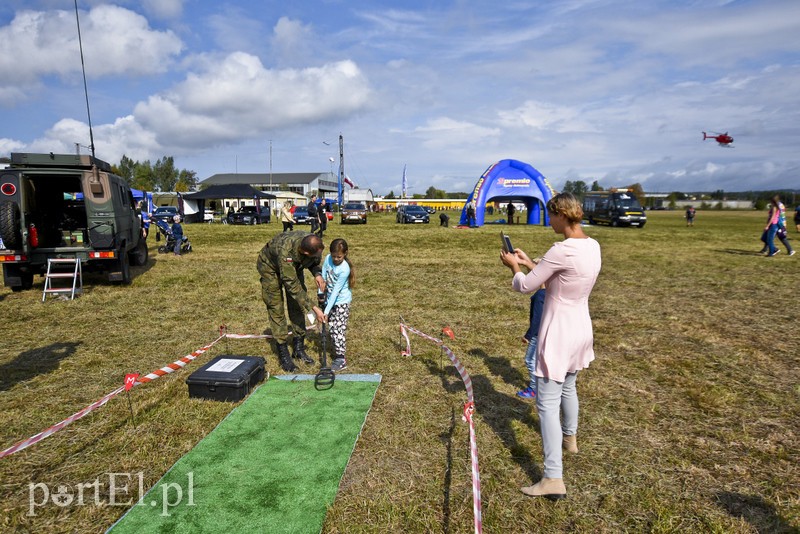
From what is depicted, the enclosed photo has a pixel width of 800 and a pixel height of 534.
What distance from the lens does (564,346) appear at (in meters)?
2.83

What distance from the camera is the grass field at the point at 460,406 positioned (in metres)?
3.03

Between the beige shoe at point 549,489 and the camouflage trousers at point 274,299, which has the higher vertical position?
the camouflage trousers at point 274,299

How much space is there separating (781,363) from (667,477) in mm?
3665

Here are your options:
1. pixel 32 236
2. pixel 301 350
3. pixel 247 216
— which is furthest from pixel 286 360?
pixel 247 216

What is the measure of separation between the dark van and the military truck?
2995 cm

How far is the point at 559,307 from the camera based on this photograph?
2.86m

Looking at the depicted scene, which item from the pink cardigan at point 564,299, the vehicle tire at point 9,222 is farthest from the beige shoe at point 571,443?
the vehicle tire at point 9,222

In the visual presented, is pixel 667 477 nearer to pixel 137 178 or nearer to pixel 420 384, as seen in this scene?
pixel 420 384

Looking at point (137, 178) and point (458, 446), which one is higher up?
point (137, 178)

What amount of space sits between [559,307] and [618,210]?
1243 inches

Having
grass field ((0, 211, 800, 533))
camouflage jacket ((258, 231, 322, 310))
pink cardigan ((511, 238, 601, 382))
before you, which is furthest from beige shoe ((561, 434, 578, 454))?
camouflage jacket ((258, 231, 322, 310))

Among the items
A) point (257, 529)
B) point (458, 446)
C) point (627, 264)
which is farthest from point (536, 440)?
point (627, 264)

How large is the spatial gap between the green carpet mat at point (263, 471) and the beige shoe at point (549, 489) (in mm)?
1438

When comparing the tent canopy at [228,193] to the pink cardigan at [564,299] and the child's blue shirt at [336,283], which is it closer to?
the child's blue shirt at [336,283]
